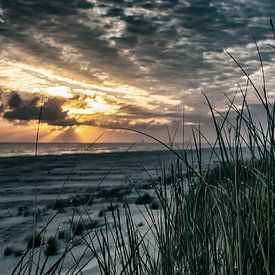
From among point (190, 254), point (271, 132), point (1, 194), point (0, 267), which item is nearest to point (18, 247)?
point (0, 267)

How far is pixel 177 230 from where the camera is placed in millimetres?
1796

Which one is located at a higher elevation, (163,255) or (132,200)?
(163,255)

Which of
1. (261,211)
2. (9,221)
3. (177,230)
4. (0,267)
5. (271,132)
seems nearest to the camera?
(271,132)

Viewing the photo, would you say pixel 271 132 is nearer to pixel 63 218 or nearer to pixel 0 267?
pixel 0 267

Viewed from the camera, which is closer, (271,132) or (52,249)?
(271,132)

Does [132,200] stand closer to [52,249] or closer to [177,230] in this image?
[52,249]

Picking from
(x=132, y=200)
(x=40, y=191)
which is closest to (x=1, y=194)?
(x=40, y=191)

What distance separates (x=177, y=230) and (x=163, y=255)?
25 centimetres

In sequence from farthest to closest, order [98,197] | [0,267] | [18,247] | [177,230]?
[98,197]
[18,247]
[0,267]
[177,230]

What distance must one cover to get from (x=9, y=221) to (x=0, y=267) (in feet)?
10.8

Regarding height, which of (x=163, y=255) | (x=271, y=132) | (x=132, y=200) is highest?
(x=271, y=132)

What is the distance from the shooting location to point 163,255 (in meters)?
1.57

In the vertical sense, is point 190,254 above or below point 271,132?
below

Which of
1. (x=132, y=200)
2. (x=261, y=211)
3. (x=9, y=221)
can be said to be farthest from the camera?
(x=132, y=200)
